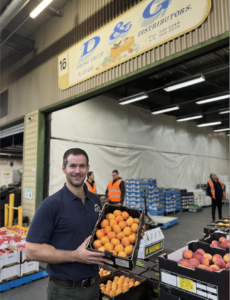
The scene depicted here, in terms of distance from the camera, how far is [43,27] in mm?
7195

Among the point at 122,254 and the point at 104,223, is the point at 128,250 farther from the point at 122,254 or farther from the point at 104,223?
the point at 104,223

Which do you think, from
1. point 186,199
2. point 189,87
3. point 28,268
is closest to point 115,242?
point 28,268

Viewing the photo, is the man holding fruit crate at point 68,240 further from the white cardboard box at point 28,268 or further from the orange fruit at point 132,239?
the white cardboard box at point 28,268

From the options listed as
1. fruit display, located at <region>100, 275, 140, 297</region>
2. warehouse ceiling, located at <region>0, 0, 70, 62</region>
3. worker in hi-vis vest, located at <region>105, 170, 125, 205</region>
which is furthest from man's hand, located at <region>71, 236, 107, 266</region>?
warehouse ceiling, located at <region>0, 0, 70, 62</region>

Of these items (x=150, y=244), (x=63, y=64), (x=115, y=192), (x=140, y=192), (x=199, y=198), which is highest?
(x=63, y=64)

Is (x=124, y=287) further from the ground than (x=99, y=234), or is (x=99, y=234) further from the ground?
(x=99, y=234)

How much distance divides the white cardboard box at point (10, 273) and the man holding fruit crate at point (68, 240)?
8.65 feet

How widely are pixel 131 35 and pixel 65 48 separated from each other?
2543mm

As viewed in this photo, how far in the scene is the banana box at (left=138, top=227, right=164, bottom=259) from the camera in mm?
3788

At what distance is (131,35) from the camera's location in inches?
165

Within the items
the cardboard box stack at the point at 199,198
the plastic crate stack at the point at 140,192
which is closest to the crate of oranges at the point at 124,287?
the plastic crate stack at the point at 140,192

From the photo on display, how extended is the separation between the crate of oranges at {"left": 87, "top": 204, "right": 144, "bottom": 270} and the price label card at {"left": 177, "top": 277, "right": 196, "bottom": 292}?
80cm

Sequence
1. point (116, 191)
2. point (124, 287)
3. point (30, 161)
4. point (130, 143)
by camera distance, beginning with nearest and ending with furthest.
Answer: point (124, 287)
point (30, 161)
point (116, 191)
point (130, 143)

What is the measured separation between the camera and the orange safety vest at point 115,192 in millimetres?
7438
